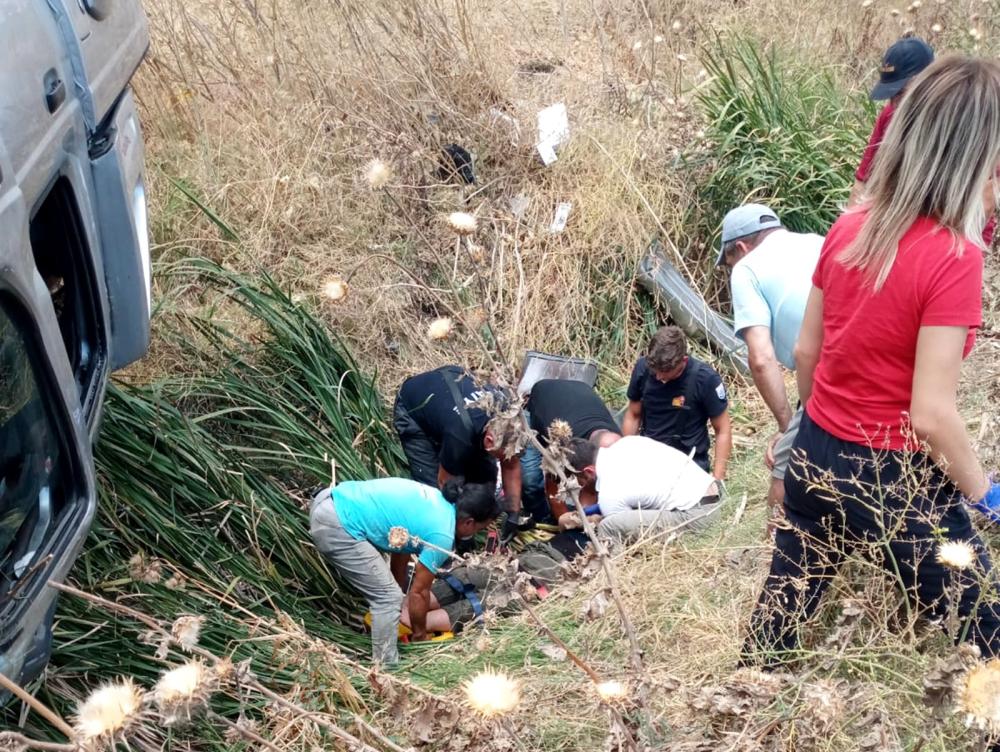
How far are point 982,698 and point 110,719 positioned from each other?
1.22 m

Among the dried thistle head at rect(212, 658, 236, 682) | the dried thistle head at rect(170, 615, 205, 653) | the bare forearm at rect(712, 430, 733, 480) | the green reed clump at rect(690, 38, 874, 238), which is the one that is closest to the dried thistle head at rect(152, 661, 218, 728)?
the dried thistle head at rect(212, 658, 236, 682)

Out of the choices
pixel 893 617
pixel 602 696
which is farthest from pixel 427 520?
pixel 602 696

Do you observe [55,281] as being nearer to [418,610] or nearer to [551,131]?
[418,610]

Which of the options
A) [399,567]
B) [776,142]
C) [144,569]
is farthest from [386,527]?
[776,142]

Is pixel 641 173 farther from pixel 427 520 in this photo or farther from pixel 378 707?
pixel 378 707

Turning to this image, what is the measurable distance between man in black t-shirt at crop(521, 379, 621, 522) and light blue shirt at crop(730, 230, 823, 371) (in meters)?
1.26

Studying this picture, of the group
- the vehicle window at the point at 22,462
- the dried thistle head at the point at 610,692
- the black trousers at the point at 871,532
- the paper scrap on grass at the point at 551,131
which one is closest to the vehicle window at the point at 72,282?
the vehicle window at the point at 22,462

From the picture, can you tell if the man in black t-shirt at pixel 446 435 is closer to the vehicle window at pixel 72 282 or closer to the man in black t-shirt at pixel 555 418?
the man in black t-shirt at pixel 555 418

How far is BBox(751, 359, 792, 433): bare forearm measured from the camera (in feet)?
11.5

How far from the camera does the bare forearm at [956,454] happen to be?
1.95 metres

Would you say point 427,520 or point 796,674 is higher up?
point 796,674

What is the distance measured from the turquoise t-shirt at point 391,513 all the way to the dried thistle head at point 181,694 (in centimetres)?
222

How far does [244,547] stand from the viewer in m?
3.61

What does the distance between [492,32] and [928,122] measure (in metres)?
5.42
